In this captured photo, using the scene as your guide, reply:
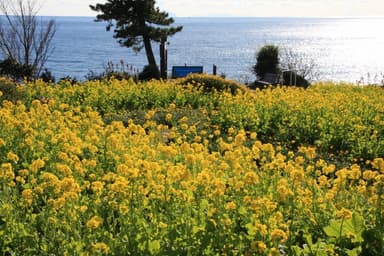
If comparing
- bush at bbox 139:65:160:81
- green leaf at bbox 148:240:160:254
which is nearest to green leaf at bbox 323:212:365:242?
green leaf at bbox 148:240:160:254

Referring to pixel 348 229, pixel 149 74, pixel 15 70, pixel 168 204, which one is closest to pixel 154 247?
pixel 168 204

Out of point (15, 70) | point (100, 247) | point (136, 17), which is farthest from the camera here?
point (136, 17)

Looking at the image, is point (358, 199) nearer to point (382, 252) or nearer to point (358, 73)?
point (382, 252)

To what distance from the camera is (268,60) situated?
2288cm

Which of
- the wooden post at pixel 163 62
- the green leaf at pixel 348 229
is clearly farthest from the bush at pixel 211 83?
the green leaf at pixel 348 229

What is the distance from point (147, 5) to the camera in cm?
2220

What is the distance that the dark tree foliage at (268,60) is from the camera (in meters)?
22.8

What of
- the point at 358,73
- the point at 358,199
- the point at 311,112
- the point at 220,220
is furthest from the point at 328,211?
the point at 358,73

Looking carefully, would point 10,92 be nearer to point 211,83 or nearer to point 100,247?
point 211,83

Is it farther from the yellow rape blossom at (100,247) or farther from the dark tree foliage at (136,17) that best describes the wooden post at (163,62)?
the yellow rape blossom at (100,247)

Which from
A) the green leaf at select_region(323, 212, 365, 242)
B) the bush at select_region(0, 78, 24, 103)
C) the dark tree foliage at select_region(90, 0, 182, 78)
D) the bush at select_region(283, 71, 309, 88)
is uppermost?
the dark tree foliage at select_region(90, 0, 182, 78)

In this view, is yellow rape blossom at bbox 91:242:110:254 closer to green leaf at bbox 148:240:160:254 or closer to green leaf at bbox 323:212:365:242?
green leaf at bbox 148:240:160:254

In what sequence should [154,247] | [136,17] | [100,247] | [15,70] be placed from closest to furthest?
[100,247]
[154,247]
[15,70]
[136,17]

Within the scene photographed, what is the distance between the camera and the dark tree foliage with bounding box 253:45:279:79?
22781 mm
